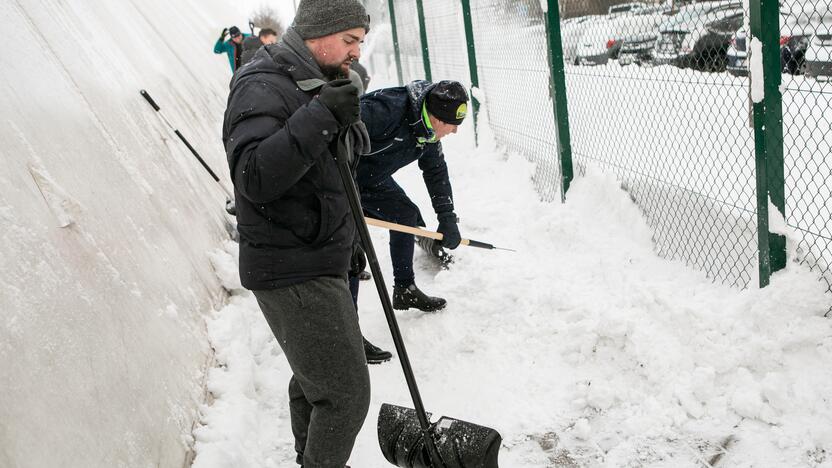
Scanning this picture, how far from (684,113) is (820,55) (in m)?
1.23

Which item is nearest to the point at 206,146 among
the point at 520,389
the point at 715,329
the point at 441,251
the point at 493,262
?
the point at 441,251

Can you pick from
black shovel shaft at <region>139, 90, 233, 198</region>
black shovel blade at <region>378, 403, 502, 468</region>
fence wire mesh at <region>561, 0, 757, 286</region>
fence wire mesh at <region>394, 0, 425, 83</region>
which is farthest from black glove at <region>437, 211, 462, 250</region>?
fence wire mesh at <region>394, 0, 425, 83</region>

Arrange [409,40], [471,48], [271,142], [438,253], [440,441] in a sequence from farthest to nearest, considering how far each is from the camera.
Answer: [409,40] < [471,48] < [438,253] < [440,441] < [271,142]

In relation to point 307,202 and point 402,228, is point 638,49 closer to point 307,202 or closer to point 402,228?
point 402,228

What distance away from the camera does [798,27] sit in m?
3.08

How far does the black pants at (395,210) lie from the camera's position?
402 centimetres

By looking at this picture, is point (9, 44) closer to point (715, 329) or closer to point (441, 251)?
point (441, 251)

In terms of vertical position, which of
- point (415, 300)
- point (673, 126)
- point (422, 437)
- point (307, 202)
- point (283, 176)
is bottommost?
point (415, 300)

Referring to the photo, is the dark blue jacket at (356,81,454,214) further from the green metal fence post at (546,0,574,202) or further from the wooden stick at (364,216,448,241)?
the green metal fence post at (546,0,574,202)

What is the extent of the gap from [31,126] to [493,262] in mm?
3018

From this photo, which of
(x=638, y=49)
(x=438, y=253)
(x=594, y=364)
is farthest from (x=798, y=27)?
(x=438, y=253)

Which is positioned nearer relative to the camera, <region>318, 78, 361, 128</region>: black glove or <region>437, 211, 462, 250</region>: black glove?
<region>318, 78, 361, 128</region>: black glove

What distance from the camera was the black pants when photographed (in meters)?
4.02

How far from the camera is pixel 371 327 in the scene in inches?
171
